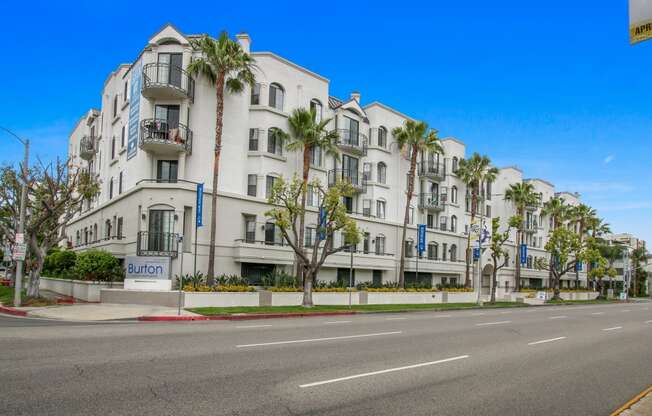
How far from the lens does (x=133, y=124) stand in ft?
113

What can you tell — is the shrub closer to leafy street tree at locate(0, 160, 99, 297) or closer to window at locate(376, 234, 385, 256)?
leafy street tree at locate(0, 160, 99, 297)

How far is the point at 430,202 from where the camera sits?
51.6m

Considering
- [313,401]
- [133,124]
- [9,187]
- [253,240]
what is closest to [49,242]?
[9,187]

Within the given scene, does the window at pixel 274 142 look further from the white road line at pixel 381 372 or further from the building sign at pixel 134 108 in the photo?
the white road line at pixel 381 372

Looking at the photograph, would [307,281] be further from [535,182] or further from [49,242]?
[535,182]

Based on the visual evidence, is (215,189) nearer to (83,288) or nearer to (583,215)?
(83,288)

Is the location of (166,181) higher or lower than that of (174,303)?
higher

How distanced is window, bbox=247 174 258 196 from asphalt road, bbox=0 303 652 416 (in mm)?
20875

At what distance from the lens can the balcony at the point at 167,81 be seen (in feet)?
106

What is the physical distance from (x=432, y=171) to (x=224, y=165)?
78.4 ft

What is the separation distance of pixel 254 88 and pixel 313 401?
105 feet

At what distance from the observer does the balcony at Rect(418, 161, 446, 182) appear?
51.5m

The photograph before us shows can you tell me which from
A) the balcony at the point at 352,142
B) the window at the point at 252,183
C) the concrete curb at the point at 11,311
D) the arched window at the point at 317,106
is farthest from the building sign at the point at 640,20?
the balcony at the point at 352,142

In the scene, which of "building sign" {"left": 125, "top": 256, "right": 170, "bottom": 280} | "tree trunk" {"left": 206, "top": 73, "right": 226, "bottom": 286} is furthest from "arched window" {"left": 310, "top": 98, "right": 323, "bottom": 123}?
"building sign" {"left": 125, "top": 256, "right": 170, "bottom": 280}
